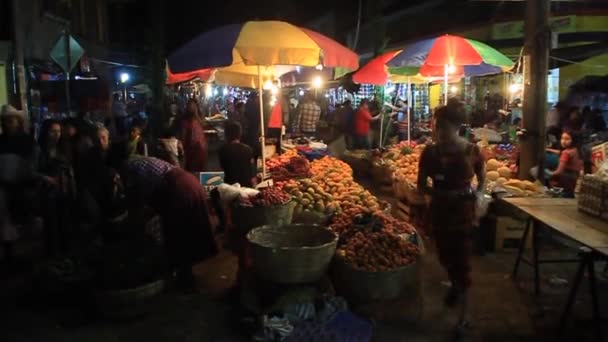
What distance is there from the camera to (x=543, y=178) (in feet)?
27.1

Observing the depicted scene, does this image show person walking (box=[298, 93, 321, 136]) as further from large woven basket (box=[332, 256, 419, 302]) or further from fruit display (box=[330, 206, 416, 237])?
large woven basket (box=[332, 256, 419, 302])

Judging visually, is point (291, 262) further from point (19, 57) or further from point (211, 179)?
point (19, 57)

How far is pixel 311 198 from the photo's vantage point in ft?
21.3

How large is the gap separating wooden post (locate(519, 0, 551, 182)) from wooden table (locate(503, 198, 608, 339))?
288cm

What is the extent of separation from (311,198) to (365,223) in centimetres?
93

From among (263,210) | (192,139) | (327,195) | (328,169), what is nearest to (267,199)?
(263,210)

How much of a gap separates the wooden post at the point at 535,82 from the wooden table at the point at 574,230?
2876mm

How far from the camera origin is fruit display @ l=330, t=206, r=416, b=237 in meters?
5.65

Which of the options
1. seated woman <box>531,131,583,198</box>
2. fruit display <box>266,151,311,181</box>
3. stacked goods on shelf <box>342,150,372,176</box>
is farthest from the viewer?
stacked goods on shelf <box>342,150,372,176</box>

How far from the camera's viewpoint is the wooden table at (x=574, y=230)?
4.14 m

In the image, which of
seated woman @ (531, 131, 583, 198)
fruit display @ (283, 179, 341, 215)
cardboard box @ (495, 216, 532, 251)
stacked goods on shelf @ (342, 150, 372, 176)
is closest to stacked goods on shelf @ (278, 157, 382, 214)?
fruit display @ (283, 179, 341, 215)

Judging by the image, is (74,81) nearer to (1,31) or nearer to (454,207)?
(1,31)

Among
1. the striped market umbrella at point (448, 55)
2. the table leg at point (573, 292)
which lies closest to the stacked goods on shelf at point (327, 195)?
the striped market umbrella at point (448, 55)

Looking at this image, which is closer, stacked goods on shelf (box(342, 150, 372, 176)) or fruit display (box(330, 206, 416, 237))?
fruit display (box(330, 206, 416, 237))
